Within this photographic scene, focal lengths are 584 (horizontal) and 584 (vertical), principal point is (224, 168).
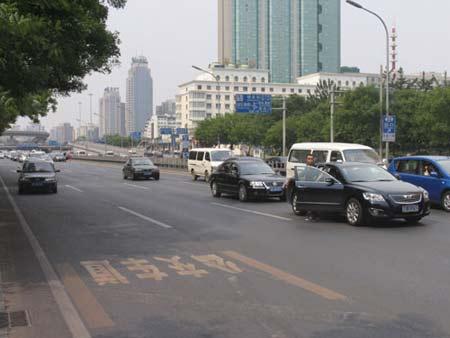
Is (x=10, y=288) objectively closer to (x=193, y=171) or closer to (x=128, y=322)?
(x=128, y=322)

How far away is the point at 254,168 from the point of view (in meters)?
20.9

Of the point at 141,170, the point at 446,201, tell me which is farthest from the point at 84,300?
the point at 141,170

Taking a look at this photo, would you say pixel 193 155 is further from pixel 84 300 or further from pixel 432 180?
pixel 84 300

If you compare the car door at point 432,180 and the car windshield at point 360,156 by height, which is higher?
the car windshield at point 360,156

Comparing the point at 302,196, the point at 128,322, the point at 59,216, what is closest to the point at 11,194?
the point at 59,216

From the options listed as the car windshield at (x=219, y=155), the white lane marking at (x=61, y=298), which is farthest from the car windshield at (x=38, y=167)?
the white lane marking at (x=61, y=298)

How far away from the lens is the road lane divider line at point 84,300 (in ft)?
19.8

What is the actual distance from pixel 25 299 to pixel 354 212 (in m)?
8.13

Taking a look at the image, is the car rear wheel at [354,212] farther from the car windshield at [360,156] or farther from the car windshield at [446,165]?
the car windshield at [360,156]

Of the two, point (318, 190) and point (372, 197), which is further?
point (318, 190)

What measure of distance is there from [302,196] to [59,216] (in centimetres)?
682

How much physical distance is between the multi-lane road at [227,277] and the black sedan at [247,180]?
4.37m

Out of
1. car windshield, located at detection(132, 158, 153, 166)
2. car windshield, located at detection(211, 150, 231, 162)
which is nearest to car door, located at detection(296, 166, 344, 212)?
car windshield, located at detection(211, 150, 231, 162)

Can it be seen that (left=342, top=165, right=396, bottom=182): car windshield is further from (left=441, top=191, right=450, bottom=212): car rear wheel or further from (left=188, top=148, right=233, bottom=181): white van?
(left=188, top=148, right=233, bottom=181): white van
